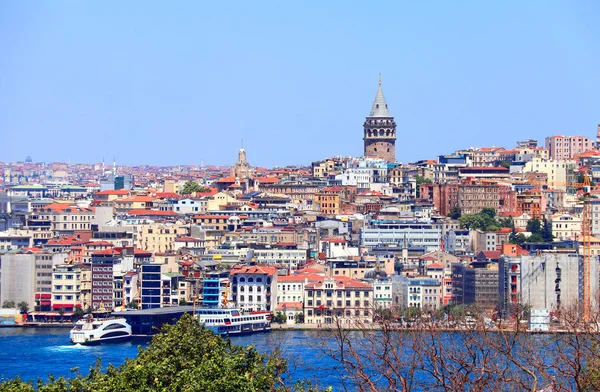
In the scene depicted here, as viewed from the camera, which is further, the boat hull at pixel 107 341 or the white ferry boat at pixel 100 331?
the white ferry boat at pixel 100 331

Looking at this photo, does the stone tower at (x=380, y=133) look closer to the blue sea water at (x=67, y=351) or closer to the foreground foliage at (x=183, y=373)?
the blue sea water at (x=67, y=351)

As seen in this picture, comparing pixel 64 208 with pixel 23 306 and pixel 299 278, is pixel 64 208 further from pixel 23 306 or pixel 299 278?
pixel 299 278

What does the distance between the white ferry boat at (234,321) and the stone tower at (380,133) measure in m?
26.3

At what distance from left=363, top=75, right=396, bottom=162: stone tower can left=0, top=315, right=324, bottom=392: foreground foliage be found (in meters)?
44.5

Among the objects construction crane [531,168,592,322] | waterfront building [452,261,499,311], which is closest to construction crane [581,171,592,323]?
construction crane [531,168,592,322]

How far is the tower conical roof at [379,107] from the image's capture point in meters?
62.9

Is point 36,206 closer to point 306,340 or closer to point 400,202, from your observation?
point 400,202

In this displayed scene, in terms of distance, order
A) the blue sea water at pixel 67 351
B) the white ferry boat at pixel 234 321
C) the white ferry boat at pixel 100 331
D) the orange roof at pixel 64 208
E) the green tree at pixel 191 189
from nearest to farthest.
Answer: the blue sea water at pixel 67 351
the white ferry boat at pixel 100 331
the white ferry boat at pixel 234 321
the orange roof at pixel 64 208
the green tree at pixel 191 189

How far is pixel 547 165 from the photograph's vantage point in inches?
2217

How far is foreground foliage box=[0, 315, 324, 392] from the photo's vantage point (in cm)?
1445

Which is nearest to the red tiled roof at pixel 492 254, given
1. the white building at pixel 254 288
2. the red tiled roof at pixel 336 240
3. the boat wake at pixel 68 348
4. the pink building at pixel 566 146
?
the red tiled roof at pixel 336 240

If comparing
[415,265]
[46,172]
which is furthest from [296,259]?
[46,172]

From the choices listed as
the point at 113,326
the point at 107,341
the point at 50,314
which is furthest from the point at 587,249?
the point at 50,314

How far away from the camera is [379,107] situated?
6309 centimetres
